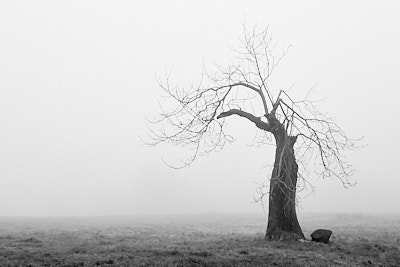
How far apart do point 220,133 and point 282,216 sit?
6.27 meters

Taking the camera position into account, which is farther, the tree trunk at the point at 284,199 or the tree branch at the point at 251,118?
the tree branch at the point at 251,118

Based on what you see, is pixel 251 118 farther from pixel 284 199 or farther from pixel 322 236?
pixel 322 236

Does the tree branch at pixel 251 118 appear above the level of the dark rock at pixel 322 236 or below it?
above

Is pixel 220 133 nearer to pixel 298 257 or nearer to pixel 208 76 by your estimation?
pixel 208 76

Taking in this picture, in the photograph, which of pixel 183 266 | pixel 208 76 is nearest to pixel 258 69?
pixel 208 76

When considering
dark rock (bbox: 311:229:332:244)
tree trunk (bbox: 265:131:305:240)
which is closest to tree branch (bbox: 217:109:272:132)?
tree trunk (bbox: 265:131:305:240)

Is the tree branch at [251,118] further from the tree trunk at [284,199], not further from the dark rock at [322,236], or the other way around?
the dark rock at [322,236]

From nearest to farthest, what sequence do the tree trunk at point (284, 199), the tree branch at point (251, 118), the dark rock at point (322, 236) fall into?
the dark rock at point (322, 236) < the tree trunk at point (284, 199) < the tree branch at point (251, 118)

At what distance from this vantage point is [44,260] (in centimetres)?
1490

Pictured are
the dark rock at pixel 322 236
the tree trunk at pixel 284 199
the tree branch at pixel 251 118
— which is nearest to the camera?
the dark rock at pixel 322 236

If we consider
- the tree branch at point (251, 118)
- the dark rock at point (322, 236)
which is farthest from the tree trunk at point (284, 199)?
the tree branch at point (251, 118)

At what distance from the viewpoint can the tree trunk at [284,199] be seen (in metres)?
23.0

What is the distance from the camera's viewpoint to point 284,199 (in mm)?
23766

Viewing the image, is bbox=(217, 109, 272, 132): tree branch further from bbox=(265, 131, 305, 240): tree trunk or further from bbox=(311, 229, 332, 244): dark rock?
bbox=(311, 229, 332, 244): dark rock
